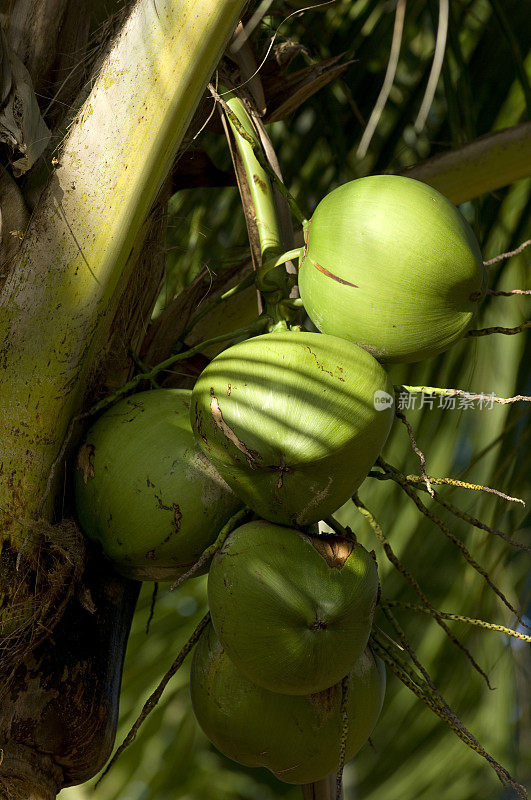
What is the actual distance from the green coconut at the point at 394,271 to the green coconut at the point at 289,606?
0.22 metres

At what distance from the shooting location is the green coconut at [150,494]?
2.77 feet

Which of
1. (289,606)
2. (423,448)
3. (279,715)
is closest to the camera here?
(289,606)

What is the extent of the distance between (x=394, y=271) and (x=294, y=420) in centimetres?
19

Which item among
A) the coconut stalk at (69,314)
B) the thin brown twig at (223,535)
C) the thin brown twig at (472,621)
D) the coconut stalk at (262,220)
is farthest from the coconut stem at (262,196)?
the thin brown twig at (472,621)

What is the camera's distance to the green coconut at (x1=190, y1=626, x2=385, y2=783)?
83cm

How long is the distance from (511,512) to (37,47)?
1.01m

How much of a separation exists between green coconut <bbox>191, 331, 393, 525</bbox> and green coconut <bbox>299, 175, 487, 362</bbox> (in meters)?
0.05

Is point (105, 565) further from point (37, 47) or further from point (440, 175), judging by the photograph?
point (440, 175)

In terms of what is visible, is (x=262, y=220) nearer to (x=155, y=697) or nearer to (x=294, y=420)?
(x=294, y=420)

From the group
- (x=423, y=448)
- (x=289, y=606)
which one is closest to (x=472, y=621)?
(x=289, y=606)

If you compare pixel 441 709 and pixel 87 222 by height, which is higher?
pixel 87 222

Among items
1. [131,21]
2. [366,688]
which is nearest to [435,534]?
[366,688]

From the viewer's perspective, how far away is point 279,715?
32.8 inches

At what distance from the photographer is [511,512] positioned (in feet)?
4.54
